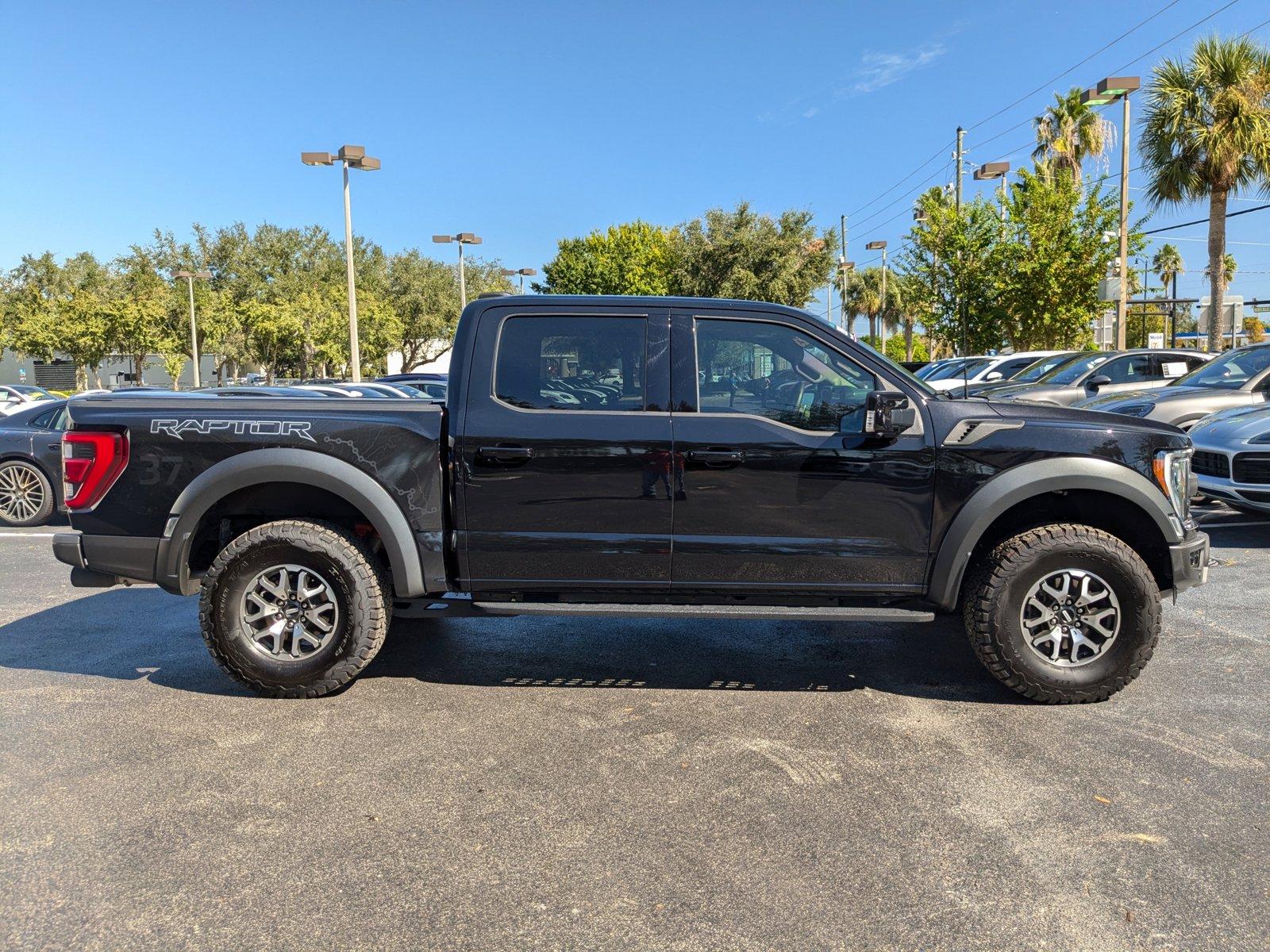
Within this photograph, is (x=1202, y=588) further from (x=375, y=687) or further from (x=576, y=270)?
(x=576, y=270)

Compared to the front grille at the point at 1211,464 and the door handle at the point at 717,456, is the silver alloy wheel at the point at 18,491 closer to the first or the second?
the door handle at the point at 717,456

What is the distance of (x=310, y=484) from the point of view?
14.5 ft

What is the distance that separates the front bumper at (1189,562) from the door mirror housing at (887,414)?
142cm

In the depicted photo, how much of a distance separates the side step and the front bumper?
1168mm

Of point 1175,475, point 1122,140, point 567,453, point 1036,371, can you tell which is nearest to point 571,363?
point 567,453

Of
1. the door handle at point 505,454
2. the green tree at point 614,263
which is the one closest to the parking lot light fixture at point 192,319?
the green tree at point 614,263

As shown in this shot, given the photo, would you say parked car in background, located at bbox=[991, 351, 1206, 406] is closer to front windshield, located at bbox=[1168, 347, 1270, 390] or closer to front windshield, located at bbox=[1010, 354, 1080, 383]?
front windshield, located at bbox=[1010, 354, 1080, 383]

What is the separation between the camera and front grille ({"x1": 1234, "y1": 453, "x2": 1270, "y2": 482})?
7.49 m

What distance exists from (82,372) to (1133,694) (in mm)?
57651

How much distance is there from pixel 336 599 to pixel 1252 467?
7244 mm

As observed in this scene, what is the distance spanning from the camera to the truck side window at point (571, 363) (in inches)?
172

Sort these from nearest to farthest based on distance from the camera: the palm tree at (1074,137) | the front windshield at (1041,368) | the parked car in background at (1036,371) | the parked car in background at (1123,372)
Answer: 1. the parked car in background at (1123,372)
2. the parked car in background at (1036,371)
3. the front windshield at (1041,368)
4. the palm tree at (1074,137)

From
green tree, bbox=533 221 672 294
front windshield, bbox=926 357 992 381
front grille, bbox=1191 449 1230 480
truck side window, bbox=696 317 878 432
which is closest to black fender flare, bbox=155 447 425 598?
truck side window, bbox=696 317 878 432

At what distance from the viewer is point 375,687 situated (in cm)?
473
